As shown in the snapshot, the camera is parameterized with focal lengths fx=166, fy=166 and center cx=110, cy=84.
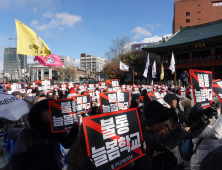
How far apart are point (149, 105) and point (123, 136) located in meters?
0.48

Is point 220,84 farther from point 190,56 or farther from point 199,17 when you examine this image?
point 199,17

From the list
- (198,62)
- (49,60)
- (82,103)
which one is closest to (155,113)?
(82,103)

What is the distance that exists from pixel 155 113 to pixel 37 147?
1355 mm

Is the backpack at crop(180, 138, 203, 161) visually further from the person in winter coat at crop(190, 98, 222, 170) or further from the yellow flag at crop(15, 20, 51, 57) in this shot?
the yellow flag at crop(15, 20, 51, 57)

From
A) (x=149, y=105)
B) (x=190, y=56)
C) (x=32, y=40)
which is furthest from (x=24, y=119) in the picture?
(x=190, y=56)

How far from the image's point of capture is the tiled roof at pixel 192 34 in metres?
26.4

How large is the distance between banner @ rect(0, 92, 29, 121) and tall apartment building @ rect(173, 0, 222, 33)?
51.4 metres

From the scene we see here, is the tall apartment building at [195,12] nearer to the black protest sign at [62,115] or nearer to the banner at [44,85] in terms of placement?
the banner at [44,85]

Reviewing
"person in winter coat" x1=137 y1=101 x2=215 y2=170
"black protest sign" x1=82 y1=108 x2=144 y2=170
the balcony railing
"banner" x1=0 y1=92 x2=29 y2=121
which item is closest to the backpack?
"person in winter coat" x1=137 y1=101 x2=215 y2=170

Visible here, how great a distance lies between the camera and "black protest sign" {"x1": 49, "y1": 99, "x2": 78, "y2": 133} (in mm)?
2168

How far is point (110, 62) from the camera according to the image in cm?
3447

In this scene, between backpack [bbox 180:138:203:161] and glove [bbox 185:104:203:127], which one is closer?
glove [bbox 185:104:203:127]

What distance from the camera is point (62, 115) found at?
255 cm

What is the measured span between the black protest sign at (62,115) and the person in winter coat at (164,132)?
3.56ft
